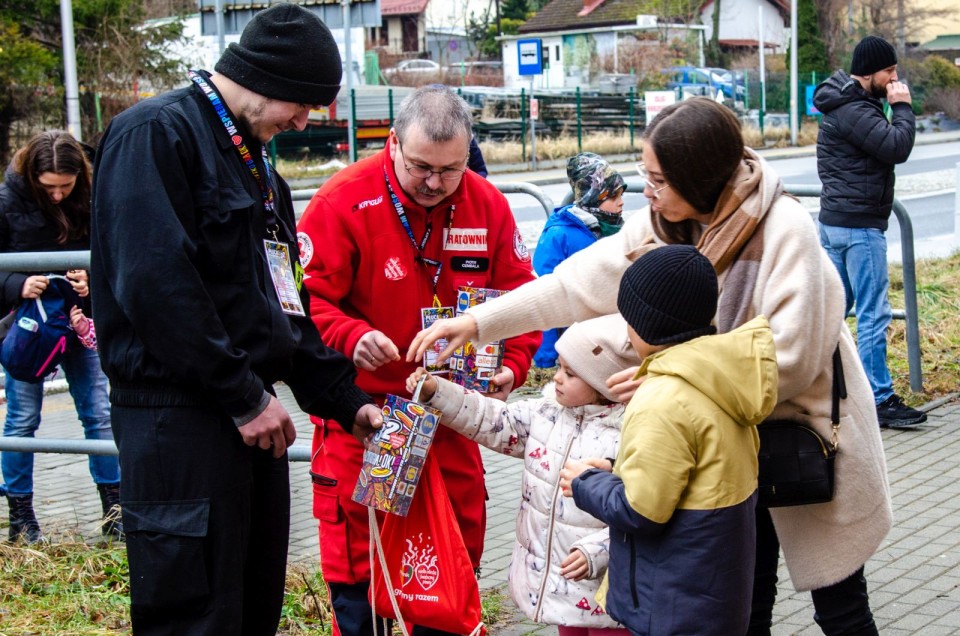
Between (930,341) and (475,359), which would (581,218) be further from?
(930,341)

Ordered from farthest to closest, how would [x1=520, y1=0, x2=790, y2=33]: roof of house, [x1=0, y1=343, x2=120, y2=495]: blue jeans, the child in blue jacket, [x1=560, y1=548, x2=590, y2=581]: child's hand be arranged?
[x1=520, y1=0, x2=790, y2=33]: roof of house → the child in blue jacket → [x1=0, y1=343, x2=120, y2=495]: blue jeans → [x1=560, y1=548, x2=590, y2=581]: child's hand

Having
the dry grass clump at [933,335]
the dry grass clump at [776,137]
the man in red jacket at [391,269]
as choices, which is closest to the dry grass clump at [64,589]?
the man in red jacket at [391,269]

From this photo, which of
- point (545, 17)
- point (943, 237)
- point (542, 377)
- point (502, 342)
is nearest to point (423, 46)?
point (545, 17)

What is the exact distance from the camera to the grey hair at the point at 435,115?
10.9ft

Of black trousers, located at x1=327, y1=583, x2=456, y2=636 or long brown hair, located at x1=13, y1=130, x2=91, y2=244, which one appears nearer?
black trousers, located at x1=327, y1=583, x2=456, y2=636

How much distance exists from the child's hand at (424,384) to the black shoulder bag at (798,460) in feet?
3.01

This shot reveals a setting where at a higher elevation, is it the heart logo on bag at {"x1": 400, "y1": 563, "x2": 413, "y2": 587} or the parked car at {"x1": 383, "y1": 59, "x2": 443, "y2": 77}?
the parked car at {"x1": 383, "y1": 59, "x2": 443, "y2": 77}

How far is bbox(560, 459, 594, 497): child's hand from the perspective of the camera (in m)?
2.98

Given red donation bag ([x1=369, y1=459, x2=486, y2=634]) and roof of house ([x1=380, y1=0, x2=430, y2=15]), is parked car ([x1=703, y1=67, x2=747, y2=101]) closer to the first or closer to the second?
roof of house ([x1=380, y1=0, x2=430, y2=15])

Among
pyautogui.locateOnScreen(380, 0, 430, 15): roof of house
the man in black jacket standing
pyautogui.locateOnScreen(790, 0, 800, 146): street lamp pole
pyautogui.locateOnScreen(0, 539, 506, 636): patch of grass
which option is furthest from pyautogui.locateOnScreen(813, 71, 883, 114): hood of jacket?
pyautogui.locateOnScreen(380, 0, 430, 15): roof of house

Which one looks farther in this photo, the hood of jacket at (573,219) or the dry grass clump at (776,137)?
the dry grass clump at (776,137)

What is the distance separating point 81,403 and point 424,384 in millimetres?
3051

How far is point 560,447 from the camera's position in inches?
133

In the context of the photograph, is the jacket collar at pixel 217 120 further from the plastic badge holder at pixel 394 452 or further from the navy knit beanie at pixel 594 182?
the navy knit beanie at pixel 594 182
